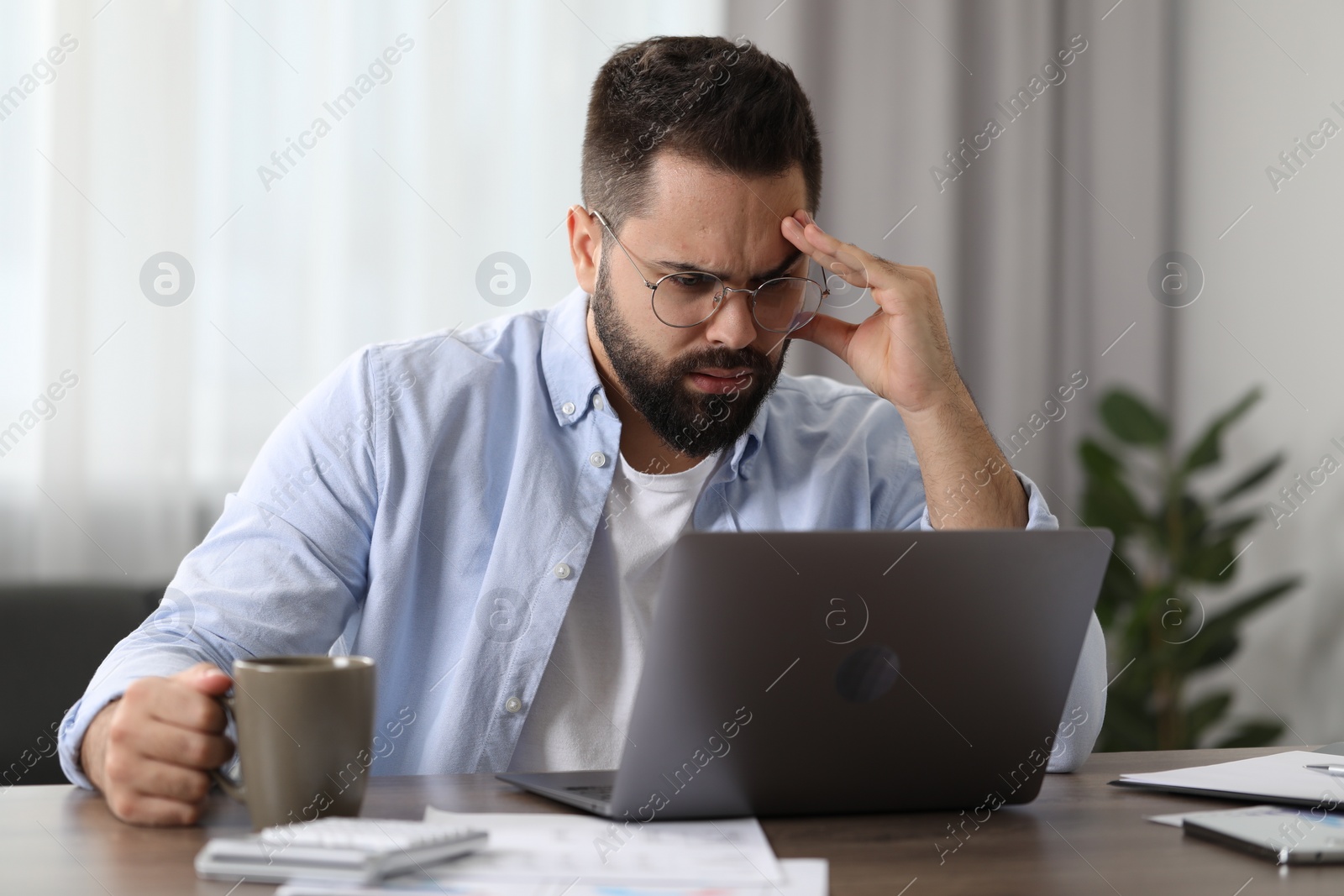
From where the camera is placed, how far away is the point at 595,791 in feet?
2.88

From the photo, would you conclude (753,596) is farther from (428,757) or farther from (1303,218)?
(1303,218)

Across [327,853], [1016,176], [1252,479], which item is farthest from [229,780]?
[1016,176]

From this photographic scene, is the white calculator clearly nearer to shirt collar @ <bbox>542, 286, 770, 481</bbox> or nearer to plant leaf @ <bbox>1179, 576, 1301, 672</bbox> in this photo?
shirt collar @ <bbox>542, 286, 770, 481</bbox>

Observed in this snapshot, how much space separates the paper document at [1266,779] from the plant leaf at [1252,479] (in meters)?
1.48

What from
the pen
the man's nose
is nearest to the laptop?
the pen

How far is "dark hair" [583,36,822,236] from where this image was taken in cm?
137

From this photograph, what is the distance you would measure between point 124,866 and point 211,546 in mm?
537

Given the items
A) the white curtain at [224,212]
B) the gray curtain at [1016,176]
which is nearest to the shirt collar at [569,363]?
the white curtain at [224,212]

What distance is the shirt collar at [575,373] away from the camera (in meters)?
1.42

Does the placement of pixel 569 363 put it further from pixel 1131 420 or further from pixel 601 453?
pixel 1131 420

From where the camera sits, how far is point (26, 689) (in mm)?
1593

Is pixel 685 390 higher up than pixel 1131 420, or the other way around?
pixel 685 390

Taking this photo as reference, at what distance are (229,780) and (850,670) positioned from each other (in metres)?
A: 0.42

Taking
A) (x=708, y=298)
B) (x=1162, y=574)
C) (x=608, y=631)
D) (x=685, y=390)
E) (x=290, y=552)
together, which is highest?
(x=708, y=298)
